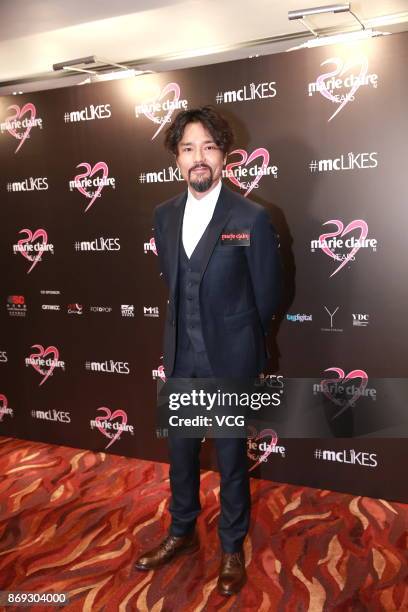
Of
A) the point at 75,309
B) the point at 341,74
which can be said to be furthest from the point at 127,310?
the point at 341,74

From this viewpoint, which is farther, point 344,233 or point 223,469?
point 344,233

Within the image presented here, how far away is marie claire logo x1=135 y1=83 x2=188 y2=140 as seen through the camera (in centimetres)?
323

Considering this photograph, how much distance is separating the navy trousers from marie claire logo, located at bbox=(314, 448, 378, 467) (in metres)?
0.93

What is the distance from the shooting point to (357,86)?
2.82 meters

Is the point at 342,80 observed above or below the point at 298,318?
above

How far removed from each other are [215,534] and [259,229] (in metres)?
1.56

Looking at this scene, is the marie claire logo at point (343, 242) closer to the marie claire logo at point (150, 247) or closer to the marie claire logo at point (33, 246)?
the marie claire logo at point (150, 247)

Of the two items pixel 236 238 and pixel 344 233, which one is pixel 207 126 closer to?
pixel 236 238

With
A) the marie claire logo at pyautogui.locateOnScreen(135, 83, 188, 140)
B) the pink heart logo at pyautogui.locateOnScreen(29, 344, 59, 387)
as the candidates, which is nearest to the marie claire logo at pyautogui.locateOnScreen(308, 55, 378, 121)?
the marie claire logo at pyautogui.locateOnScreen(135, 83, 188, 140)

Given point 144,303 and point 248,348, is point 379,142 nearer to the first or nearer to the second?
point 248,348

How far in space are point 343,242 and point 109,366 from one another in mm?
1744

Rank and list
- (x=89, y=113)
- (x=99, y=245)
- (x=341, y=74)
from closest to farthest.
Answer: (x=341, y=74), (x=89, y=113), (x=99, y=245)

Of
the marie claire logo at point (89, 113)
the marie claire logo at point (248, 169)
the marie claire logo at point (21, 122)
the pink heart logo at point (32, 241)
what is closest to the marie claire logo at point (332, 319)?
the marie claire logo at point (248, 169)

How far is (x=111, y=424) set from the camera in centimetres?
379
